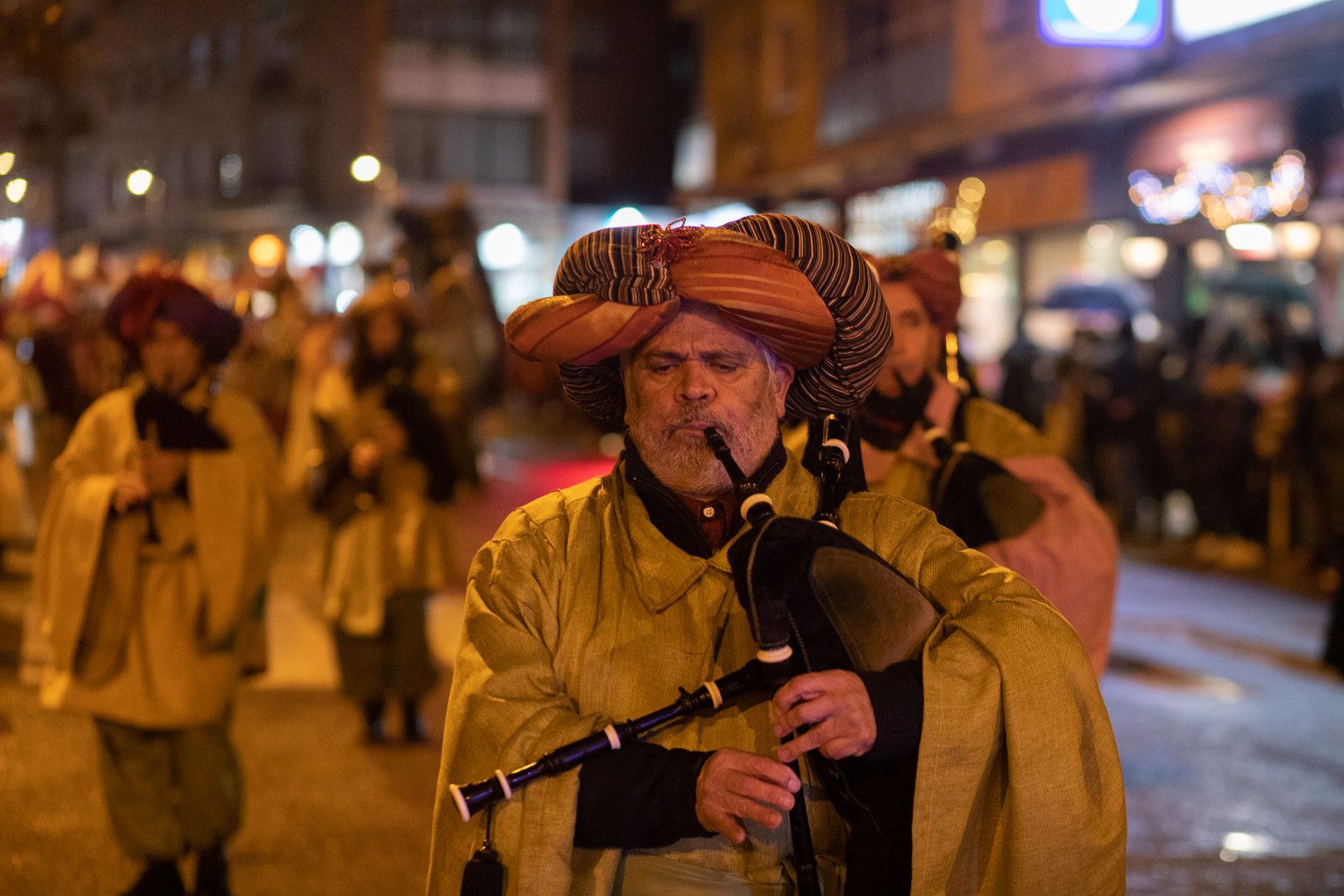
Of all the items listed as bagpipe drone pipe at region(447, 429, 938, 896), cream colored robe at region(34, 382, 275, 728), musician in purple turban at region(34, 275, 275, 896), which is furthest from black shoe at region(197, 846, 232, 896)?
bagpipe drone pipe at region(447, 429, 938, 896)

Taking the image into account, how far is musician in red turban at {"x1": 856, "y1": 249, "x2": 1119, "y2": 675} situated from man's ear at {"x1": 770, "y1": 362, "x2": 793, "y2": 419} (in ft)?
3.19

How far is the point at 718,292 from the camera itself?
2.64 m

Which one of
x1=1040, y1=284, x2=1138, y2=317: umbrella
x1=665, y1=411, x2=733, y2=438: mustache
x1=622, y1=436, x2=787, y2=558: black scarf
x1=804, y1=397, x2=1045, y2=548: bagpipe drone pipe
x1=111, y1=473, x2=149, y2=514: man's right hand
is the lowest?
x1=111, y1=473, x2=149, y2=514: man's right hand

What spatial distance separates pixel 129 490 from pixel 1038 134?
17.1 metres

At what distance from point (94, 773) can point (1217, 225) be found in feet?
41.8

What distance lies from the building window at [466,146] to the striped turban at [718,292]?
148ft

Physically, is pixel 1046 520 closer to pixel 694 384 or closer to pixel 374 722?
pixel 694 384

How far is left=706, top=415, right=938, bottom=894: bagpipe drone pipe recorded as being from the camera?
96.0 inches

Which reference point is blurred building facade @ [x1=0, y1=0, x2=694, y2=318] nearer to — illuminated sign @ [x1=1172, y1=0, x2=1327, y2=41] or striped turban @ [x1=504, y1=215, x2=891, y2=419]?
illuminated sign @ [x1=1172, y1=0, x2=1327, y2=41]

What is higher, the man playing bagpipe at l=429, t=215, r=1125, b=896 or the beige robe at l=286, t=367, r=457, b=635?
the man playing bagpipe at l=429, t=215, r=1125, b=896

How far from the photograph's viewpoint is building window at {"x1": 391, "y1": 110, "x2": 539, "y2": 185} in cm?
4650

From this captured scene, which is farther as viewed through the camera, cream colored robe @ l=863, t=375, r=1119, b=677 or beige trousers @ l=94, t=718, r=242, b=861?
beige trousers @ l=94, t=718, r=242, b=861

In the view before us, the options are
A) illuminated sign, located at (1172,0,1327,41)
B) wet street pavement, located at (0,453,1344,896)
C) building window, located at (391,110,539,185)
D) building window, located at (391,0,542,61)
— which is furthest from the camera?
building window, located at (391,110,539,185)

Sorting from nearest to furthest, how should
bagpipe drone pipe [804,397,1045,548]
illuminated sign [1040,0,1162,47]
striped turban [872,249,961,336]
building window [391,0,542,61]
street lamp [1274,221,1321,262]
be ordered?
bagpipe drone pipe [804,397,1045,548]
striped turban [872,249,961,336]
illuminated sign [1040,0,1162,47]
street lamp [1274,221,1321,262]
building window [391,0,542,61]
